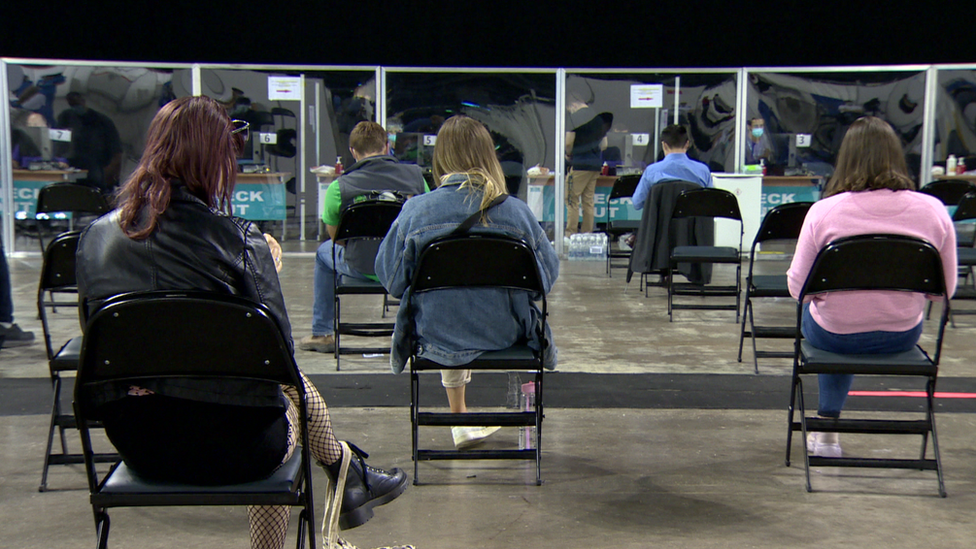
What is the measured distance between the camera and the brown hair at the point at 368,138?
169 inches

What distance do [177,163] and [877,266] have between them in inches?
75.9

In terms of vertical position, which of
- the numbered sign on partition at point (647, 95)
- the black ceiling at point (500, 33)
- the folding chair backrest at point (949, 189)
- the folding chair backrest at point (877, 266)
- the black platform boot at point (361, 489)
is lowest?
the black platform boot at point (361, 489)

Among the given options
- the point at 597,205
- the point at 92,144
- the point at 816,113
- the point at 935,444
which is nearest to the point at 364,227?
the point at 935,444

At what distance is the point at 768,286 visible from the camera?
13.1 ft

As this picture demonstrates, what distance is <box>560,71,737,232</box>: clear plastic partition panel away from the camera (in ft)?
29.3

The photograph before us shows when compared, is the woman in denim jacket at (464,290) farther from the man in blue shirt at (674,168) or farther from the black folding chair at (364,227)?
the man in blue shirt at (674,168)

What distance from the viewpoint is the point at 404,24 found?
383 inches

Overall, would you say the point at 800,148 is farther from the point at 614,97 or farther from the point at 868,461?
the point at 868,461

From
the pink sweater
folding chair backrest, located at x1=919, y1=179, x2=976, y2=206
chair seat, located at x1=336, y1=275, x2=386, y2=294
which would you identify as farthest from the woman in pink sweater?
folding chair backrest, located at x1=919, y1=179, x2=976, y2=206

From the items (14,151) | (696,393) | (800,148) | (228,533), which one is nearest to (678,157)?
(696,393)

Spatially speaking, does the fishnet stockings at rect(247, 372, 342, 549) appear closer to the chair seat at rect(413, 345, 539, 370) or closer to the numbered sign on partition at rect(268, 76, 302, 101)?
the chair seat at rect(413, 345, 539, 370)

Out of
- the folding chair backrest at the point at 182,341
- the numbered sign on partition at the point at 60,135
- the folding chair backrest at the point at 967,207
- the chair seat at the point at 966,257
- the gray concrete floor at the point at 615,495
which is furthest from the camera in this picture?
the numbered sign on partition at the point at 60,135

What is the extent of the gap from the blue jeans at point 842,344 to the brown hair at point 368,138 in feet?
7.75

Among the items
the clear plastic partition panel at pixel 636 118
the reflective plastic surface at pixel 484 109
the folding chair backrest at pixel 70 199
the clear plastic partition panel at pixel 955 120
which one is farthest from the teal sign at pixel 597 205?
the folding chair backrest at pixel 70 199
